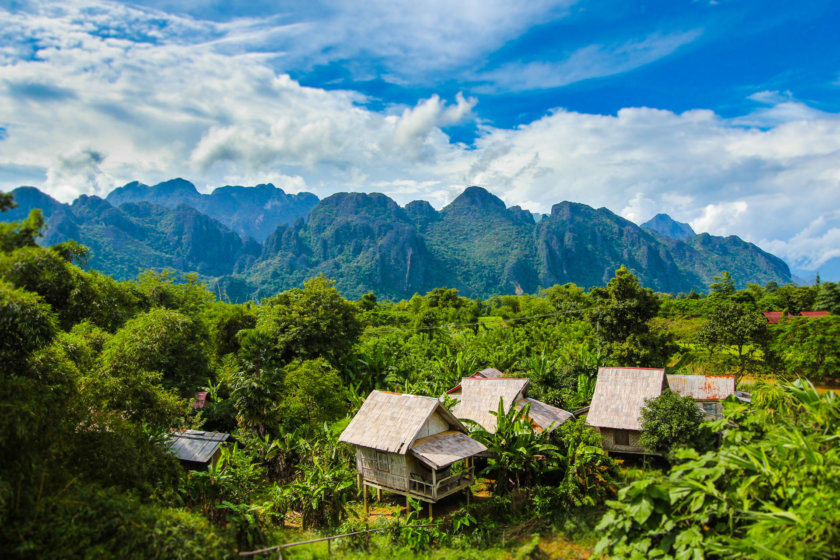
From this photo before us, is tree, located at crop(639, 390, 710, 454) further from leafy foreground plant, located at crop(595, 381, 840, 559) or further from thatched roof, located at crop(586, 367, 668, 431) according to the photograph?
leafy foreground plant, located at crop(595, 381, 840, 559)

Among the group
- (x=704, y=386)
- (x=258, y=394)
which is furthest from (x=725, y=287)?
(x=258, y=394)

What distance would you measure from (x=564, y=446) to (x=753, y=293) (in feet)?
177

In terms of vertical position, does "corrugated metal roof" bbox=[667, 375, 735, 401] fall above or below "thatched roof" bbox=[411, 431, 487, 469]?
above

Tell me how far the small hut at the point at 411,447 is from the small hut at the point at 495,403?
3424mm

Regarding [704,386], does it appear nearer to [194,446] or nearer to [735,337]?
[735,337]

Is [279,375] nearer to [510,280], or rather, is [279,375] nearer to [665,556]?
[665,556]

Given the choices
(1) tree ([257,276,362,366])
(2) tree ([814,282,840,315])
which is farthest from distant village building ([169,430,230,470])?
(2) tree ([814,282,840,315])

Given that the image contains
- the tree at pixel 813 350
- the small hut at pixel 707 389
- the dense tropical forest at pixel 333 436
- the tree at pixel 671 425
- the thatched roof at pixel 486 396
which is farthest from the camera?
the tree at pixel 813 350

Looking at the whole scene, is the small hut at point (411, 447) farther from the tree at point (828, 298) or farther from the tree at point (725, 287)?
the tree at point (828, 298)

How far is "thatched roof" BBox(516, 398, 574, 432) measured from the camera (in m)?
20.0

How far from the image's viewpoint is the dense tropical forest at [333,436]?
6484mm

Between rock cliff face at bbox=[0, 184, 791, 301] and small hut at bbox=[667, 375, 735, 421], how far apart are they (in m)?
119

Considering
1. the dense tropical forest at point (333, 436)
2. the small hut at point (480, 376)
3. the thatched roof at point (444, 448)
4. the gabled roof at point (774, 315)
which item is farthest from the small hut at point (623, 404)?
the gabled roof at point (774, 315)

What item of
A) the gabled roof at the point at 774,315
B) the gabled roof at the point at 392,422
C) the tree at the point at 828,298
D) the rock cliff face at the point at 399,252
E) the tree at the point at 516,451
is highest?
the rock cliff face at the point at 399,252
